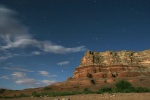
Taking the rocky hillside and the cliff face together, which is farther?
the cliff face

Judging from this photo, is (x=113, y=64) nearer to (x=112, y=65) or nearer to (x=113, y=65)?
(x=113, y=65)

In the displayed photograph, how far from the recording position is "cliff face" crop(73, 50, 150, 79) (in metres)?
119

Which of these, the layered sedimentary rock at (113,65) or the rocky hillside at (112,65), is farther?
the layered sedimentary rock at (113,65)

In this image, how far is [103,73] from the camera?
118312 mm

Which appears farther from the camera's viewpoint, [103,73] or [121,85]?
[103,73]

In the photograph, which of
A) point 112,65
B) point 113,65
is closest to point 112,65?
point 112,65

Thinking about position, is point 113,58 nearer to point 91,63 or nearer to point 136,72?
point 91,63

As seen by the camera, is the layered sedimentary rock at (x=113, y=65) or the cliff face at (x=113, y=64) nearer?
the layered sedimentary rock at (x=113, y=65)

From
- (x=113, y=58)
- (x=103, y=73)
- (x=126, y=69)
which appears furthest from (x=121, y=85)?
(x=113, y=58)

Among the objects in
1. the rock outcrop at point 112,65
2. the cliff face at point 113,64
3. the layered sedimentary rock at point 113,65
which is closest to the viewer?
the rock outcrop at point 112,65

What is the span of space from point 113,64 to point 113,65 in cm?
100

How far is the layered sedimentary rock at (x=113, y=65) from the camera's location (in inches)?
4678

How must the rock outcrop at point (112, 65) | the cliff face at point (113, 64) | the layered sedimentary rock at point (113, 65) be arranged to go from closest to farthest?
the rock outcrop at point (112, 65)
the layered sedimentary rock at point (113, 65)
the cliff face at point (113, 64)

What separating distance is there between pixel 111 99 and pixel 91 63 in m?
114
